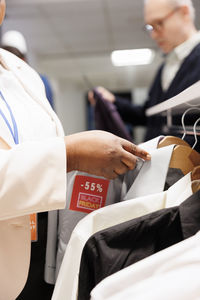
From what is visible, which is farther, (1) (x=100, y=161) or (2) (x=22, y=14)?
(2) (x=22, y=14)

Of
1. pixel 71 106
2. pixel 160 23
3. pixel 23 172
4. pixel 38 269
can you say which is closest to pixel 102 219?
pixel 23 172

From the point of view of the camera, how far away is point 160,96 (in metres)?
1.55

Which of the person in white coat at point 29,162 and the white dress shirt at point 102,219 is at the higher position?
the person in white coat at point 29,162

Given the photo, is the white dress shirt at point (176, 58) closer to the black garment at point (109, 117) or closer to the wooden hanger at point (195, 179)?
the black garment at point (109, 117)

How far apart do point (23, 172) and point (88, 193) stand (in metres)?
0.24

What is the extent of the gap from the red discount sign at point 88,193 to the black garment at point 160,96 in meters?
0.40

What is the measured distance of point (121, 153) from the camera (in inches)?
23.5

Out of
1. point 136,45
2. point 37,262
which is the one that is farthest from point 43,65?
point 37,262

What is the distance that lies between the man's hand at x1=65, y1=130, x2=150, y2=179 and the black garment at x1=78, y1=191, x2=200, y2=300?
0.39 ft

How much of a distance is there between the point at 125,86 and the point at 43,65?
4318mm

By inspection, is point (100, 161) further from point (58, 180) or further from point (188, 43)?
point (188, 43)

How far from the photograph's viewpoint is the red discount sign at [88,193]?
719 millimetres

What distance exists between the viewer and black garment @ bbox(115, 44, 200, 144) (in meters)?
1.17

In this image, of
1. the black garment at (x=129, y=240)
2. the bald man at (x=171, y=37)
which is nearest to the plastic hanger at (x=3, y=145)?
the black garment at (x=129, y=240)
